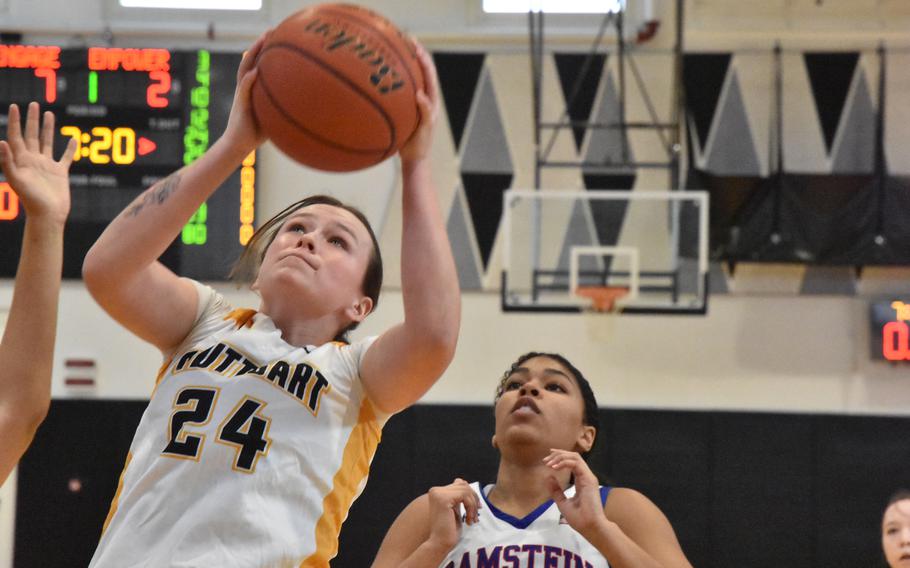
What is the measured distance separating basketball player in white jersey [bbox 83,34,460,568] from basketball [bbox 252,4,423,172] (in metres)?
0.04

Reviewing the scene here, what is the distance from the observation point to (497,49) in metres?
8.43

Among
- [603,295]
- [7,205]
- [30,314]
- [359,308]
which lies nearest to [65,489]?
[7,205]

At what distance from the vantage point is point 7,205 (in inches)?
295

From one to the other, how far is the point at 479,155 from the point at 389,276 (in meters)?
1.11

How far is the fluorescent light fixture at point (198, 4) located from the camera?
8491 millimetres

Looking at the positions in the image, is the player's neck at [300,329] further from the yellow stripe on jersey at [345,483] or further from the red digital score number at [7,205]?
the red digital score number at [7,205]

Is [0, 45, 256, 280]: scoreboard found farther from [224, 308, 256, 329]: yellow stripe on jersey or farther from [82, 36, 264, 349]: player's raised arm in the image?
[82, 36, 264, 349]: player's raised arm

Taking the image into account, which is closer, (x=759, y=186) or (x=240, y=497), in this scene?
(x=240, y=497)

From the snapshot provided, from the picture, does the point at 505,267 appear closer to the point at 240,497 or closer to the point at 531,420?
the point at 531,420

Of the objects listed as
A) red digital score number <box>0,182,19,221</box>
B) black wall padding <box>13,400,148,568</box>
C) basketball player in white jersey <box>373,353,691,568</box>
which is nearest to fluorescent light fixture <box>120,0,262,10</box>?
red digital score number <box>0,182,19,221</box>

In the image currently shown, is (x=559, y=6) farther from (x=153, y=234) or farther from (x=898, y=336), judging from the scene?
(x=153, y=234)

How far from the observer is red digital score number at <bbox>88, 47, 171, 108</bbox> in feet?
24.5

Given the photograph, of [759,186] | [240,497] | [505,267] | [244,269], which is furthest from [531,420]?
[759,186]

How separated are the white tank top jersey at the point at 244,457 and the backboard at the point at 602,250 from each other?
5.10 m
